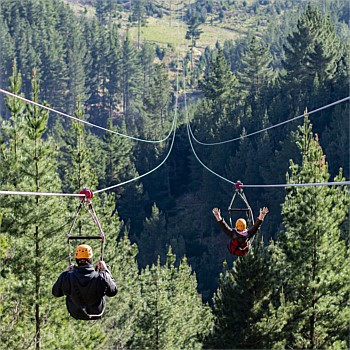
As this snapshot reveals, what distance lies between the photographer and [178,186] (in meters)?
98.7

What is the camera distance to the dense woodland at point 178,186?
1149 inches

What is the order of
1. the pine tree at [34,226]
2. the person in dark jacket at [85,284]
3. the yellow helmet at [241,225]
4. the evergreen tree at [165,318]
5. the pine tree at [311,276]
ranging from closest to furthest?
1. the person in dark jacket at [85,284]
2. the yellow helmet at [241,225]
3. the pine tree at [34,226]
4. the pine tree at [311,276]
5. the evergreen tree at [165,318]

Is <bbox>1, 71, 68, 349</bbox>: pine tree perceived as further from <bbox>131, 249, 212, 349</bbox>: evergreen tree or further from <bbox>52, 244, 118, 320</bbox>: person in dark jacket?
<bbox>52, 244, 118, 320</bbox>: person in dark jacket

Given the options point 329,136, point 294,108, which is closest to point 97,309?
point 329,136

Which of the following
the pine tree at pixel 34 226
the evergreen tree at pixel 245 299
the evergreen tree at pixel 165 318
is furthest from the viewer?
the evergreen tree at pixel 165 318

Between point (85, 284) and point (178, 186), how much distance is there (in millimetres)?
87172

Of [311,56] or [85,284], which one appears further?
[311,56]

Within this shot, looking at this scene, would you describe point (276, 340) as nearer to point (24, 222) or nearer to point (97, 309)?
point (24, 222)

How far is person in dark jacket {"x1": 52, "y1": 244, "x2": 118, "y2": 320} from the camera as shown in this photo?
11.5 meters

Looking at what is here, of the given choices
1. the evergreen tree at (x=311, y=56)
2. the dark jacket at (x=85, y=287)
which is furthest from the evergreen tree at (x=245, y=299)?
the evergreen tree at (x=311, y=56)

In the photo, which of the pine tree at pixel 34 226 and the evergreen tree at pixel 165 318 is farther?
the evergreen tree at pixel 165 318

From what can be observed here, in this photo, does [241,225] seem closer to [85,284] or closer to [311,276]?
[85,284]

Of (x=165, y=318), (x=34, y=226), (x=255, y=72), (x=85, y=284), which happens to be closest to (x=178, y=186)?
(x=255, y=72)

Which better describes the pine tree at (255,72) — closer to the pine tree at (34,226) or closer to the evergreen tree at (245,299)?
the evergreen tree at (245,299)
